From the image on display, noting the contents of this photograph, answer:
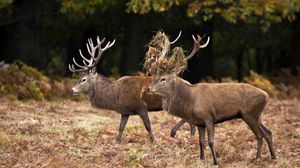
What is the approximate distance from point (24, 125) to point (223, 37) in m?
24.9

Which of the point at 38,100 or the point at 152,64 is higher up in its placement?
the point at 152,64

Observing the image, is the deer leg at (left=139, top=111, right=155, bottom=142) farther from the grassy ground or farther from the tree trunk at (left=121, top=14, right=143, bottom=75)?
the tree trunk at (left=121, top=14, right=143, bottom=75)

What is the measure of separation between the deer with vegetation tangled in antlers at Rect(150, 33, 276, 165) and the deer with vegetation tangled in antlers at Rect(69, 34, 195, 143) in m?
1.65

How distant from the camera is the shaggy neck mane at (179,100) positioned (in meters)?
10.9

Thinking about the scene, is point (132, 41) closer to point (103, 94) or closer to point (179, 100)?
point (103, 94)

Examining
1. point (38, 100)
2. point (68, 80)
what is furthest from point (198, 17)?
point (38, 100)

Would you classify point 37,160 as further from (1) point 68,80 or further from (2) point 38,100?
(1) point 68,80

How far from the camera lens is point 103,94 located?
13.5 m

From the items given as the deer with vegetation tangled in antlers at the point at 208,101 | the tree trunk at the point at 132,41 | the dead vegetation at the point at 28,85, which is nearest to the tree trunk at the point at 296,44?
the tree trunk at the point at 132,41

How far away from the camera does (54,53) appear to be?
47.4 meters

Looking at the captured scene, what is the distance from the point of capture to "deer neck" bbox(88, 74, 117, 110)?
44.0ft

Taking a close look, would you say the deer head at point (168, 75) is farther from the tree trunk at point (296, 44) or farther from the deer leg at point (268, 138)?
the tree trunk at point (296, 44)

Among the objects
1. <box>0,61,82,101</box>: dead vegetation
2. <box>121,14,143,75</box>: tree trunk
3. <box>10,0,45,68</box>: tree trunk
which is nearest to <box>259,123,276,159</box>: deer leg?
<box>0,61,82,101</box>: dead vegetation

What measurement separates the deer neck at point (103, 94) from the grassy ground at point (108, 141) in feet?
1.98
